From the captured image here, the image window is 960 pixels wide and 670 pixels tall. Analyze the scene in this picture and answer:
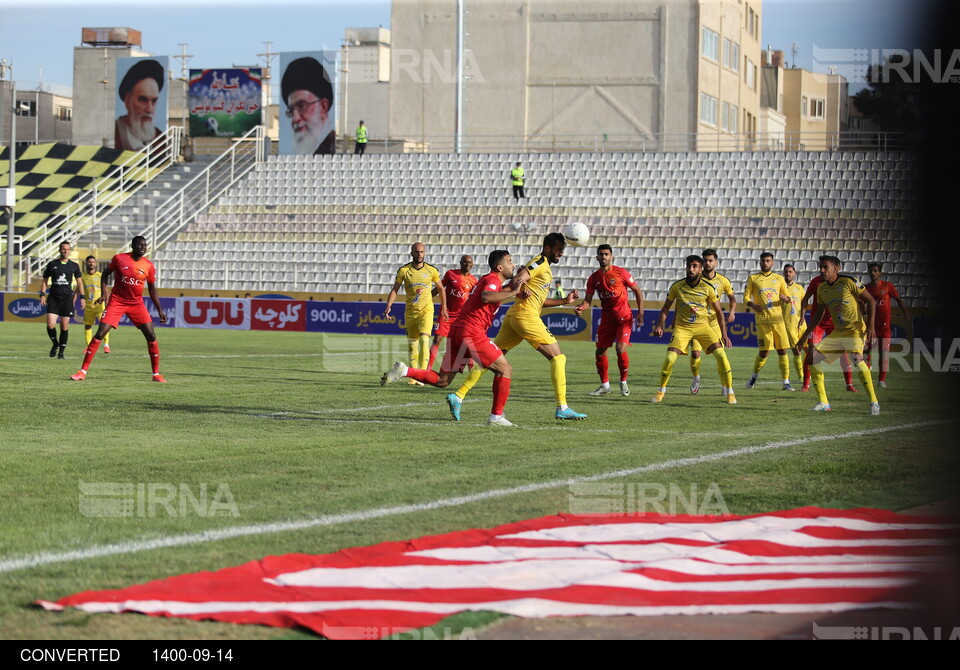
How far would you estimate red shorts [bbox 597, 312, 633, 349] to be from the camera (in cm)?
1733

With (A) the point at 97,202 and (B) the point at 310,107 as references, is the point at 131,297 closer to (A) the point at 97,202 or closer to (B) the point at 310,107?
(A) the point at 97,202

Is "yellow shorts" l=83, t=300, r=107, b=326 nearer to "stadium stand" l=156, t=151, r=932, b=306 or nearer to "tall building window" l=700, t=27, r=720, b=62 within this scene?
"stadium stand" l=156, t=151, r=932, b=306

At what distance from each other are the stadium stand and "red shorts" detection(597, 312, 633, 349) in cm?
2077

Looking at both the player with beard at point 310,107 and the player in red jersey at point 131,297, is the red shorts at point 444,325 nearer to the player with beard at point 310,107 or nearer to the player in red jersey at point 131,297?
the player in red jersey at point 131,297

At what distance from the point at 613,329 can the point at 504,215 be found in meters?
26.0

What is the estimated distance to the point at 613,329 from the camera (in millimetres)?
17391

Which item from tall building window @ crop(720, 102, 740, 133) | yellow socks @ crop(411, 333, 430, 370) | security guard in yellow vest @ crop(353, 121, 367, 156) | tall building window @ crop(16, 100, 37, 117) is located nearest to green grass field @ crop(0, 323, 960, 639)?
yellow socks @ crop(411, 333, 430, 370)

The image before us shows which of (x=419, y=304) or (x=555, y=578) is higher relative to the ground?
(x=419, y=304)

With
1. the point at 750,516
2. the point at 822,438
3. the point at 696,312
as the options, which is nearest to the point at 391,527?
the point at 750,516

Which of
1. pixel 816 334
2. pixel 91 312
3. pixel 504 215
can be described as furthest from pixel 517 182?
pixel 816 334

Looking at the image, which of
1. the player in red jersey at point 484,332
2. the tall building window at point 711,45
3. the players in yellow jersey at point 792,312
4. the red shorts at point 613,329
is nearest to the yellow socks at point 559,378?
the player in red jersey at point 484,332

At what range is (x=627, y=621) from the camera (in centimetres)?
451
